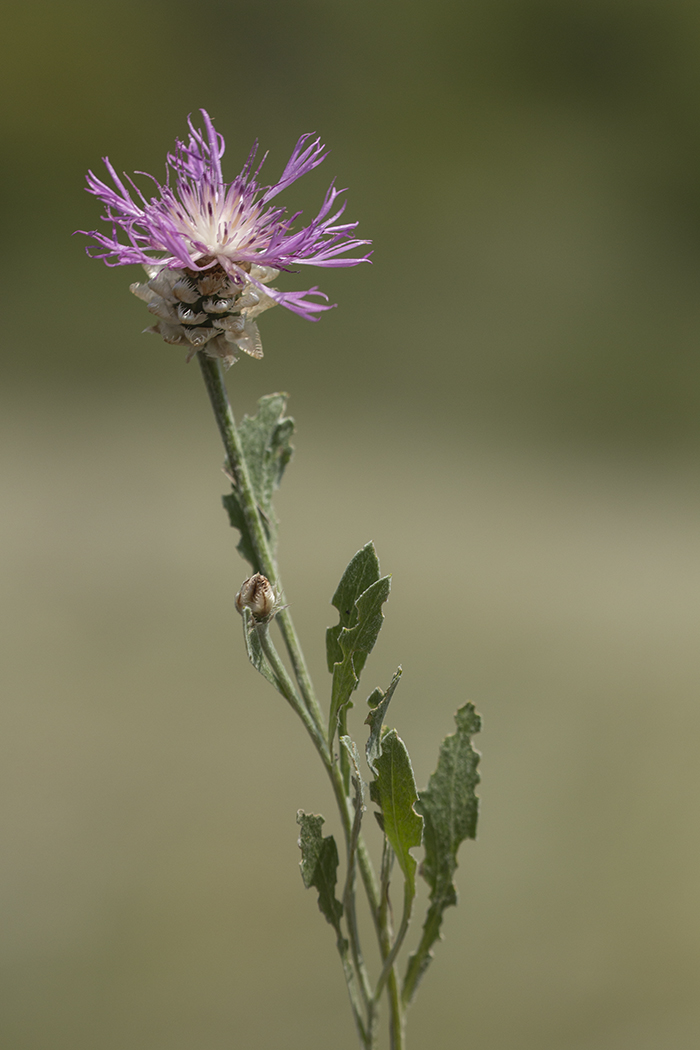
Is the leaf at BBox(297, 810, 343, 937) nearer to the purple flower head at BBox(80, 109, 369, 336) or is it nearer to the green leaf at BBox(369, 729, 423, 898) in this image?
the green leaf at BBox(369, 729, 423, 898)

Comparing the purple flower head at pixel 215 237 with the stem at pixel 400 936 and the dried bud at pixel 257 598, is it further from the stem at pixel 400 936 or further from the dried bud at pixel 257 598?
the stem at pixel 400 936

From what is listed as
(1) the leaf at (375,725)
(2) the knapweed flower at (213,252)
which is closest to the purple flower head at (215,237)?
(2) the knapweed flower at (213,252)

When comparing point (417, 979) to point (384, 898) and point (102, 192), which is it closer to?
point (384, 898)

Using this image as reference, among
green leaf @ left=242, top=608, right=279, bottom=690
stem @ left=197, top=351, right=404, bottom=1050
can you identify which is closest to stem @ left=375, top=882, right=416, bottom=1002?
stem @ left=197, top=351, right=404, bottom=1050

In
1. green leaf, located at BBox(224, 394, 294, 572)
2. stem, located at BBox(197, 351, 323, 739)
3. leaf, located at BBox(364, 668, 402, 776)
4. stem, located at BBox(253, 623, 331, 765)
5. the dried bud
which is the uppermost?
green leaf, located at BBox(224, 394, 294, 572)

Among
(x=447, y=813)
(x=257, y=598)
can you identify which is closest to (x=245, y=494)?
(x=257, y=598)

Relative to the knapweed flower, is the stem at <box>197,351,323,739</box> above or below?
below
